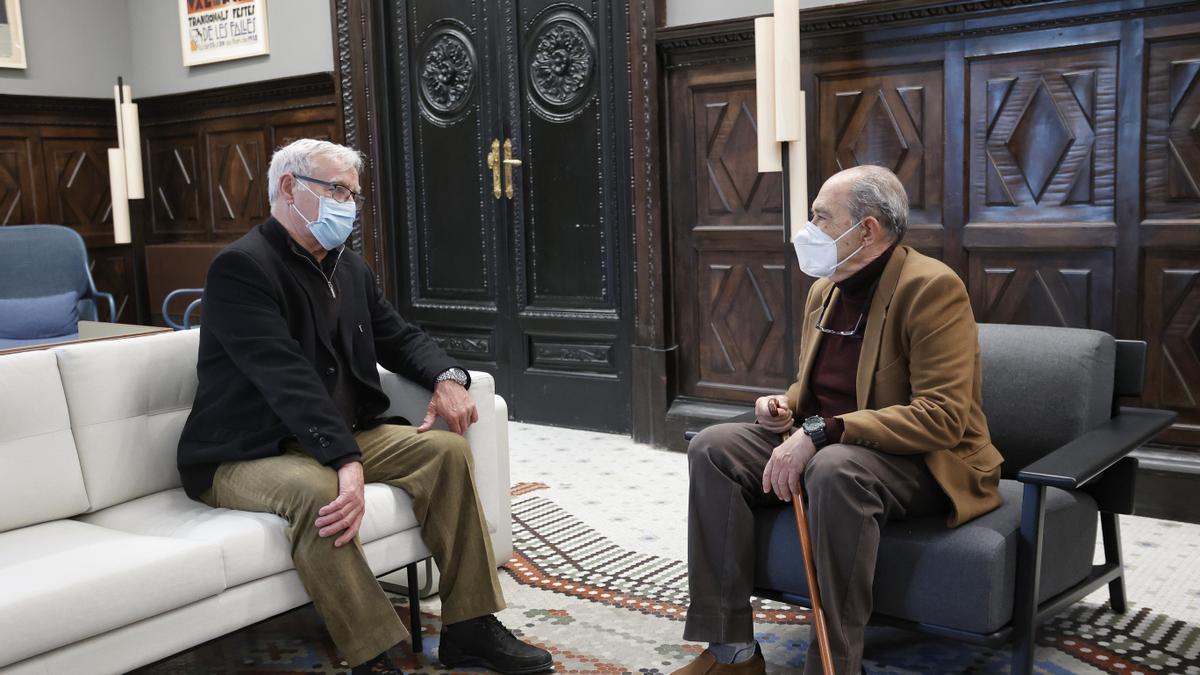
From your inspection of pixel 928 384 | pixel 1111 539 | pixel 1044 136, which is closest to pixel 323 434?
pixel 928 384

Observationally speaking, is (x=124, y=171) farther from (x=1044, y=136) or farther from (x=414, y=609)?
(x=1044, y=136)

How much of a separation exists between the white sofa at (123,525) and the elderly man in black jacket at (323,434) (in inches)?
2.9

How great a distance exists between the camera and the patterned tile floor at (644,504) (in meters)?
3.01

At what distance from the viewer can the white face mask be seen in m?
2.46

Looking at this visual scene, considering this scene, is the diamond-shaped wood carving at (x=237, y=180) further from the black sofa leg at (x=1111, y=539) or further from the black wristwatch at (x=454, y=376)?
the black sofa leg at (x=1111, y=539)

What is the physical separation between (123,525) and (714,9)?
304 centimetres

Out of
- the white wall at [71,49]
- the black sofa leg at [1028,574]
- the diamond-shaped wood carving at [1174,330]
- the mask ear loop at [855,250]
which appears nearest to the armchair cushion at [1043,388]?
the black sofa leg at [1028,574]

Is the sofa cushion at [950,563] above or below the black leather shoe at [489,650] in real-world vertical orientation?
above

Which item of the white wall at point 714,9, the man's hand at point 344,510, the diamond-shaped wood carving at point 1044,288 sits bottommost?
the man's hand at point 344,510

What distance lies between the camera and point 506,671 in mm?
2559

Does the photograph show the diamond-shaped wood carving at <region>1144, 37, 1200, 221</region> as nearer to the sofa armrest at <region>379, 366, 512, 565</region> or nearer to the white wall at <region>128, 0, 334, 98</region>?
the sofa armrest at <region>379, 366, 512, 565</region>

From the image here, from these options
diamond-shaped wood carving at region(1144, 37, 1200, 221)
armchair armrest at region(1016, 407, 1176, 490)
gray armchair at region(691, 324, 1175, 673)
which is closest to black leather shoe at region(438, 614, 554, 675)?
gray armchair at region(691, 324, 1175, 673)

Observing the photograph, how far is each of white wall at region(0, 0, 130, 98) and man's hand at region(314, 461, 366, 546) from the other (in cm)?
528

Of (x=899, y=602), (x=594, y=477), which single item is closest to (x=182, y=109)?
(x=594, y=477)
